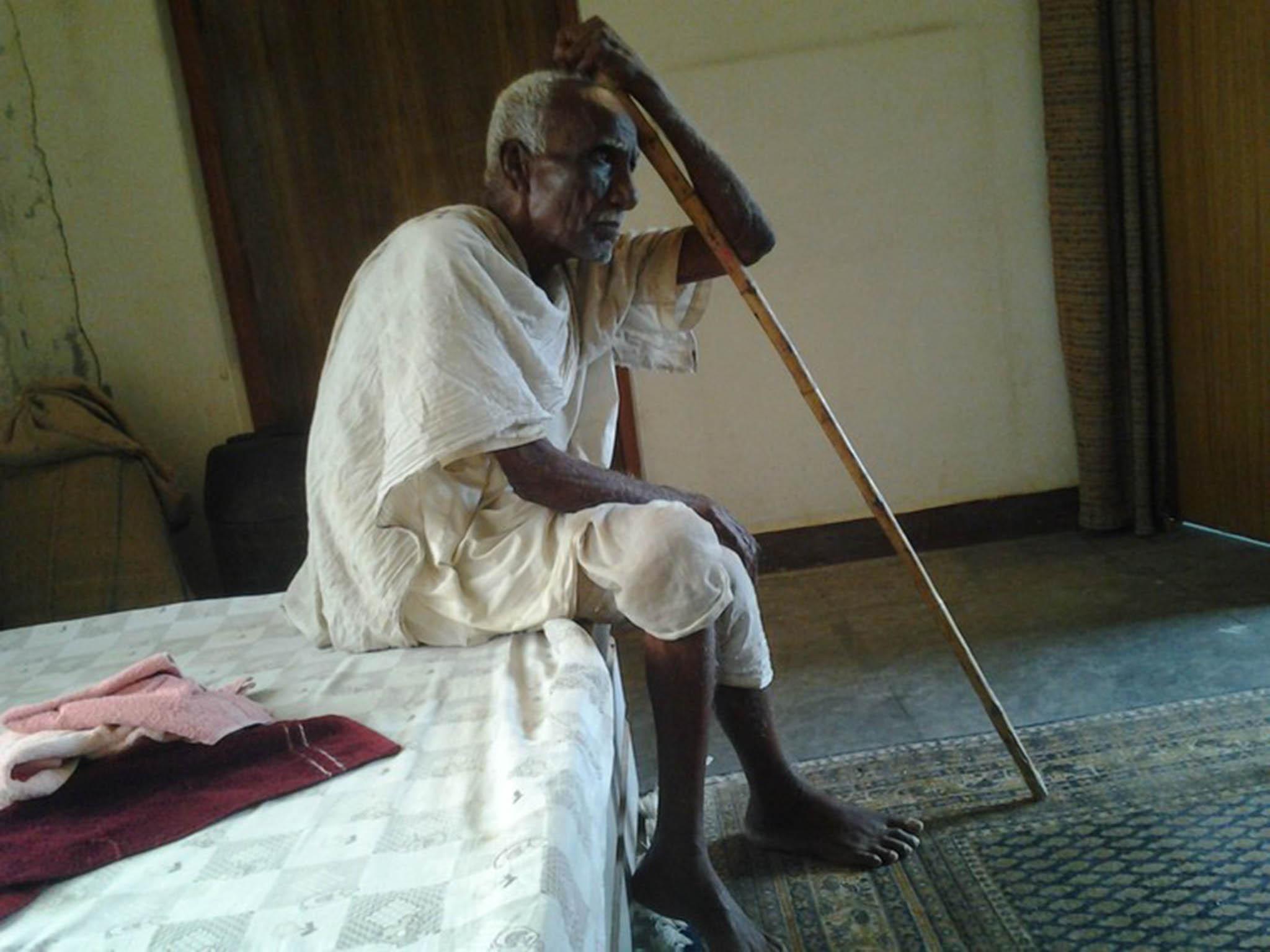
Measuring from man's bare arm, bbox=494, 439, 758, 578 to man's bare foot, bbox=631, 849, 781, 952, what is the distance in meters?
0.48

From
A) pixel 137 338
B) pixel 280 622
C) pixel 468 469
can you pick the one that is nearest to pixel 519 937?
pixel 468 469

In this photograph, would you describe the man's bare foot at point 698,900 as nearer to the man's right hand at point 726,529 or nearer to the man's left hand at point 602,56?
the man's right hand at point 726,529

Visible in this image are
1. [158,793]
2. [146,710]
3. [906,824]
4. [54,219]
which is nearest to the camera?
[158,793]

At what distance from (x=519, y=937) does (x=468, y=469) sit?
3.11ft

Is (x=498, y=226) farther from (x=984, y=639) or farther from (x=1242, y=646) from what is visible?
(x=1242, y=646)

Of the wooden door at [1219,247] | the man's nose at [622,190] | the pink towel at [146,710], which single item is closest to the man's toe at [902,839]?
the pink towel at [146,710]

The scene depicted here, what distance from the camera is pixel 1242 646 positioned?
240 centimetres

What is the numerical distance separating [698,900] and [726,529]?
21.5 inches

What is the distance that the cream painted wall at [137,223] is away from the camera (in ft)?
10.3

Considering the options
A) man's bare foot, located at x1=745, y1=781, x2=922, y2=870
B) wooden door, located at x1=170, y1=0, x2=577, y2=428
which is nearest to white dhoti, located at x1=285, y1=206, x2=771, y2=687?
man's bare foot, located at x1=745, y1=781, x2=922, y2=870

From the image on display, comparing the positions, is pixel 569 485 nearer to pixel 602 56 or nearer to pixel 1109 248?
pixel 602 56

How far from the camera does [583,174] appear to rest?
1711 mm

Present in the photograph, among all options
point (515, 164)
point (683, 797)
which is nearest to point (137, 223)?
point (515, 164)

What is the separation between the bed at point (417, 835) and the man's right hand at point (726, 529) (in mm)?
263
